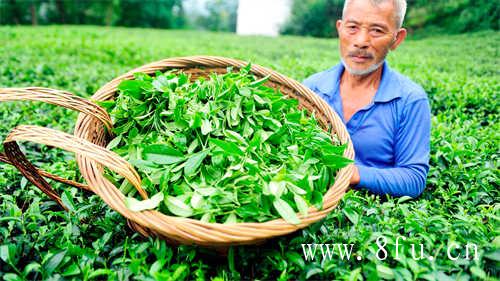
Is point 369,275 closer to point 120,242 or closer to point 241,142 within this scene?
point 241,142

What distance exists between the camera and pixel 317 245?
107 cm

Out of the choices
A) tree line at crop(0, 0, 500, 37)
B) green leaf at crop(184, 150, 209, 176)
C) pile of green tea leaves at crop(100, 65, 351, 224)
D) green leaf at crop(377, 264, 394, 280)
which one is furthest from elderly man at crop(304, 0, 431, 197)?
tree line at crop(0, 0, 500, 37)

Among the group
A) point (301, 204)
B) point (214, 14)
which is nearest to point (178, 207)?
point (301, 204)

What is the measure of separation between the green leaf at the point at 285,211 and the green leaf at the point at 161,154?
35 centimetres

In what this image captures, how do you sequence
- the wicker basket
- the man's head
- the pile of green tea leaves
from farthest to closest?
the man's head
the pile of green tea leaves
the wicker basket

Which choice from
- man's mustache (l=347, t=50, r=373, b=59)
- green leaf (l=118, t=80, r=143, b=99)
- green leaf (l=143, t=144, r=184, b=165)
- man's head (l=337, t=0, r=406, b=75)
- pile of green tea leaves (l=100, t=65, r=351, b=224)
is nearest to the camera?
pile of green tea leaves (l=100, t=65, r=351, b=224)

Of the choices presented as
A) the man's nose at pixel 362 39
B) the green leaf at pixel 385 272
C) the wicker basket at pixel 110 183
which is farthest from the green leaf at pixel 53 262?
the man's nose at pixel 362 39

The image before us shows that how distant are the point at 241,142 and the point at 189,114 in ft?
0.73

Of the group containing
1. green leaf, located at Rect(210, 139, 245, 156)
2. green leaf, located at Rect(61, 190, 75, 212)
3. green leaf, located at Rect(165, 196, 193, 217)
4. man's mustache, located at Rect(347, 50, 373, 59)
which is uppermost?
man's mustache, located at Rect(347, 50, 373, 59)

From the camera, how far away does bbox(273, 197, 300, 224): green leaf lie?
937 mm

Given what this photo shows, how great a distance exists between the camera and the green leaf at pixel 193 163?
1101 millimetres

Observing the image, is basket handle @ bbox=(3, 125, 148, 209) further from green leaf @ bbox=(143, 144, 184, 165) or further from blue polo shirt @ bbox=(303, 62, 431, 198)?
blue polo shirt @ bbox=(303, 62, 431, 198)

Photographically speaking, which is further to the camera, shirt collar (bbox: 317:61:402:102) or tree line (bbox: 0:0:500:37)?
tree line (bbox: 0:0:500:37)

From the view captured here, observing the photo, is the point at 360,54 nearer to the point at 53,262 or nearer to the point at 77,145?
the point at 77,145
